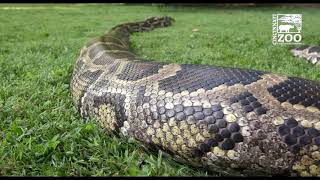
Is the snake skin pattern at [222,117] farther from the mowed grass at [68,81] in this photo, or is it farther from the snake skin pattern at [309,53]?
the snake skin pattern at [309,53]

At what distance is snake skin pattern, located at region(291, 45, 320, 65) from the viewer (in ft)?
23.0

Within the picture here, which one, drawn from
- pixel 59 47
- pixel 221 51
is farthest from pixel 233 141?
pixel 59 47

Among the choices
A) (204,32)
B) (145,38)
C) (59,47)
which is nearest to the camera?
(59,47)

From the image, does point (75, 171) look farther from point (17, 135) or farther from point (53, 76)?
point (53, 76)

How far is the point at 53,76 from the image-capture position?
18.0 ft

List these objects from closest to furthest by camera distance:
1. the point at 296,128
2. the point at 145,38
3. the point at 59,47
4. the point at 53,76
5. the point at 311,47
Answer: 1. the point at 296,128
2. the point at 53,76
3. the point at 311,47
4. the point at 59,47
5. the point at 145,38

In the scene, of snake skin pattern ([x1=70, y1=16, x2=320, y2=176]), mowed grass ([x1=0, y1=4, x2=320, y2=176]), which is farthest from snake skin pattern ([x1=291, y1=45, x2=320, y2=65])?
snake skin pattern ([x1=70, y1=16, x2=320, y2=176])

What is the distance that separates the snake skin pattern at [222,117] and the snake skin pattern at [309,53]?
13.9ft

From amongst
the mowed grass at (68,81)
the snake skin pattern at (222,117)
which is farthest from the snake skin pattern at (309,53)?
the snake skin pattern at (222,117)

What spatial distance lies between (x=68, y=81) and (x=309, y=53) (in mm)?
4424

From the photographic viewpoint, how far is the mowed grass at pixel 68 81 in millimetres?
2992

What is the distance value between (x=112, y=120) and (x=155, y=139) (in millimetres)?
586

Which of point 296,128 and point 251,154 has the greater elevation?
point 296,128

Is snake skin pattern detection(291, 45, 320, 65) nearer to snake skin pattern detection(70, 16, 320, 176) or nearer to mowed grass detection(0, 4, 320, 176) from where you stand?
mowed grass detection(0, 4, 320, 176)
